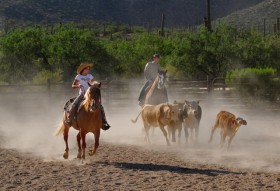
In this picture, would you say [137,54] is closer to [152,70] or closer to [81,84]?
[152,70]

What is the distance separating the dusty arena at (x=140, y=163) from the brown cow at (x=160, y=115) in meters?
0.54

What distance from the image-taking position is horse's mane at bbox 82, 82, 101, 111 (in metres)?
10.5

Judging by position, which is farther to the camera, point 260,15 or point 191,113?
point 260,15

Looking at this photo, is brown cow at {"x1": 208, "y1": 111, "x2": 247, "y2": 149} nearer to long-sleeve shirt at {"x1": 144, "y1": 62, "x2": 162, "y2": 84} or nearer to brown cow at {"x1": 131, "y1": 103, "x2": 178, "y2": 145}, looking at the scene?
brown cow at {"x1": 131, "y1": 103, "x2": 178, "y2": 145}

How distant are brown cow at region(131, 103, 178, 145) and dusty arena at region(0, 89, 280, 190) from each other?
537 millimetres

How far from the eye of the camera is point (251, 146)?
1361 centimetres

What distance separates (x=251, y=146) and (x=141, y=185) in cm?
577

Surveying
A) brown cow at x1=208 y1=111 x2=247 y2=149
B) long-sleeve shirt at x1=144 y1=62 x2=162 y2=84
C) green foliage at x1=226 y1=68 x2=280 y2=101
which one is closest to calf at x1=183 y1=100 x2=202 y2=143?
brown cow at x1=208 y1=111 x2=247 y2=149

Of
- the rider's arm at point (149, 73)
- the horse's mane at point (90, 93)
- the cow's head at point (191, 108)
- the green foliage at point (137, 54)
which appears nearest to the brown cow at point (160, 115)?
the cow's head at point (191, 108)

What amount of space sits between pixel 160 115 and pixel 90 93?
360 cm

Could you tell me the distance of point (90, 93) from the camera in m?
10.6

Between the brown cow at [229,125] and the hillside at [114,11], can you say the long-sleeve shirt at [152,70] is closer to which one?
the brown cow at [229,125]

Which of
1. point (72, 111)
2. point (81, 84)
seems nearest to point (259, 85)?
point (81, 84)

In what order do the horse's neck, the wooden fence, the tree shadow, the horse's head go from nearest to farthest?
the tree shadow → the horse's head → the horse's neck → the wooden fence
